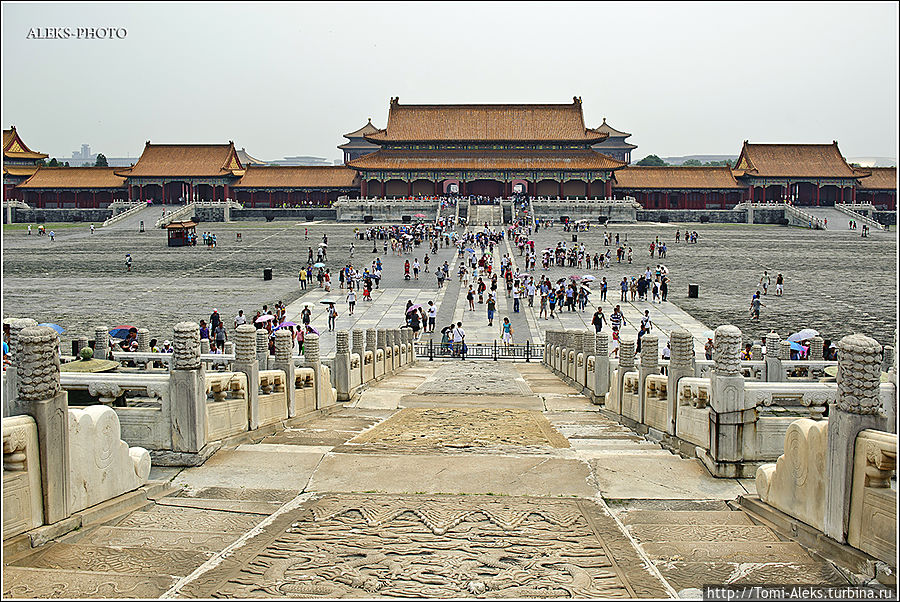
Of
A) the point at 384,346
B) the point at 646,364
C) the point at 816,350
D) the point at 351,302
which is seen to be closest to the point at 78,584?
the point at 646,364

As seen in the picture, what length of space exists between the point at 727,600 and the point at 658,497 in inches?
109

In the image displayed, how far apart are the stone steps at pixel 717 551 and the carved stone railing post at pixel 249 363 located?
5.24 meters

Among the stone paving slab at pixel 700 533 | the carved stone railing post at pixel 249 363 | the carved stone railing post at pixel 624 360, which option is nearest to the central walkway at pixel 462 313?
the carved stone railing post at pixel 624 360

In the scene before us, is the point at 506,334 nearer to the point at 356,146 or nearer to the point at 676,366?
the point at 676,366

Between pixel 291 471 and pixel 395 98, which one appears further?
pixel 395 98

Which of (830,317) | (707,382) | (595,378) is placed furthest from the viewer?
(830,317)

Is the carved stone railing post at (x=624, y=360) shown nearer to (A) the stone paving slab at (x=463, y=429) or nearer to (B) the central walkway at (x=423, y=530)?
(A) the stone paving slab at (x=463, y=429)

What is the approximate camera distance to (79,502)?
6.39 meters

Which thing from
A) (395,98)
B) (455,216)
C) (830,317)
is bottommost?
(830,317)

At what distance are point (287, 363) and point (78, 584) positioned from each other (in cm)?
669

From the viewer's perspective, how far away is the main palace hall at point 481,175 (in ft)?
275

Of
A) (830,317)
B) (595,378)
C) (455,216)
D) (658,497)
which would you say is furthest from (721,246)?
(658,497)

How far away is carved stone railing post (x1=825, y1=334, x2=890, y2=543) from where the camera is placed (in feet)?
18.4

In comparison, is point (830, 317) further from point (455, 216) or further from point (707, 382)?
point (455, 216)
